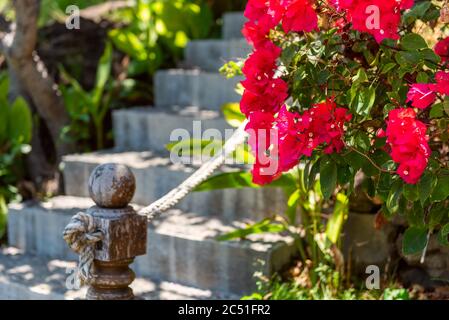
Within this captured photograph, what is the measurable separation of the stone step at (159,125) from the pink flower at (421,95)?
207cm

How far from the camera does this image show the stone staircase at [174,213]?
12.1 feet

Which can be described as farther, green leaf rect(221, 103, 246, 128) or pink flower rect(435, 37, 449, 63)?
green leaf rect(221, 103, 246, 128)

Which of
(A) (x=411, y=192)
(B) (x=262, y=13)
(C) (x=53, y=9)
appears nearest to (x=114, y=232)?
(B) (x=262, y=13)

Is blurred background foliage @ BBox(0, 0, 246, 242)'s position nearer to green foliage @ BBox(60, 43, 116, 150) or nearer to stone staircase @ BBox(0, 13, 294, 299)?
green foliage @ BBox(60, 43, 116, 150)

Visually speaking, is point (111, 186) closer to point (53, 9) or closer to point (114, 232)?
point (114, 232)

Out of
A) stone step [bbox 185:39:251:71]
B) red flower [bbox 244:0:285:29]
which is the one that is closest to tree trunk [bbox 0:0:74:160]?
stone step [bbox 185:39:251:71]

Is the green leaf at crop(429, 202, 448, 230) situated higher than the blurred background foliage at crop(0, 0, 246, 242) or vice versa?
the blurred background foliage at crop(0, 0, 246, 242)

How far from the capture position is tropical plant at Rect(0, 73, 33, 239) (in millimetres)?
4809

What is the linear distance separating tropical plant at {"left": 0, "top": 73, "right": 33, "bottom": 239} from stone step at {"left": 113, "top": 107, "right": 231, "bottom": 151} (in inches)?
20.7

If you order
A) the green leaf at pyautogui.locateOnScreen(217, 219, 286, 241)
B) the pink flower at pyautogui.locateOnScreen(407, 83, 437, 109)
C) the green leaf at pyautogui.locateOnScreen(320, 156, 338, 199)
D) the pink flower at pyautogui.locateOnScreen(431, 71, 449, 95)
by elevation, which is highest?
the pink flower at pyautogui.locateOnScreen(431, 71, 449, 95)

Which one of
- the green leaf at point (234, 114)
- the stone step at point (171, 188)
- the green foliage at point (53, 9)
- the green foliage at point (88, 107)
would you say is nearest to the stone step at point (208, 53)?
the green foliage at point (88, 107)

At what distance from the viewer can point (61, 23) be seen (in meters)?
5.87

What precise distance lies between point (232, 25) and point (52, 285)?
2.40 m

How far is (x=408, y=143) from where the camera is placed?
2.31 m
